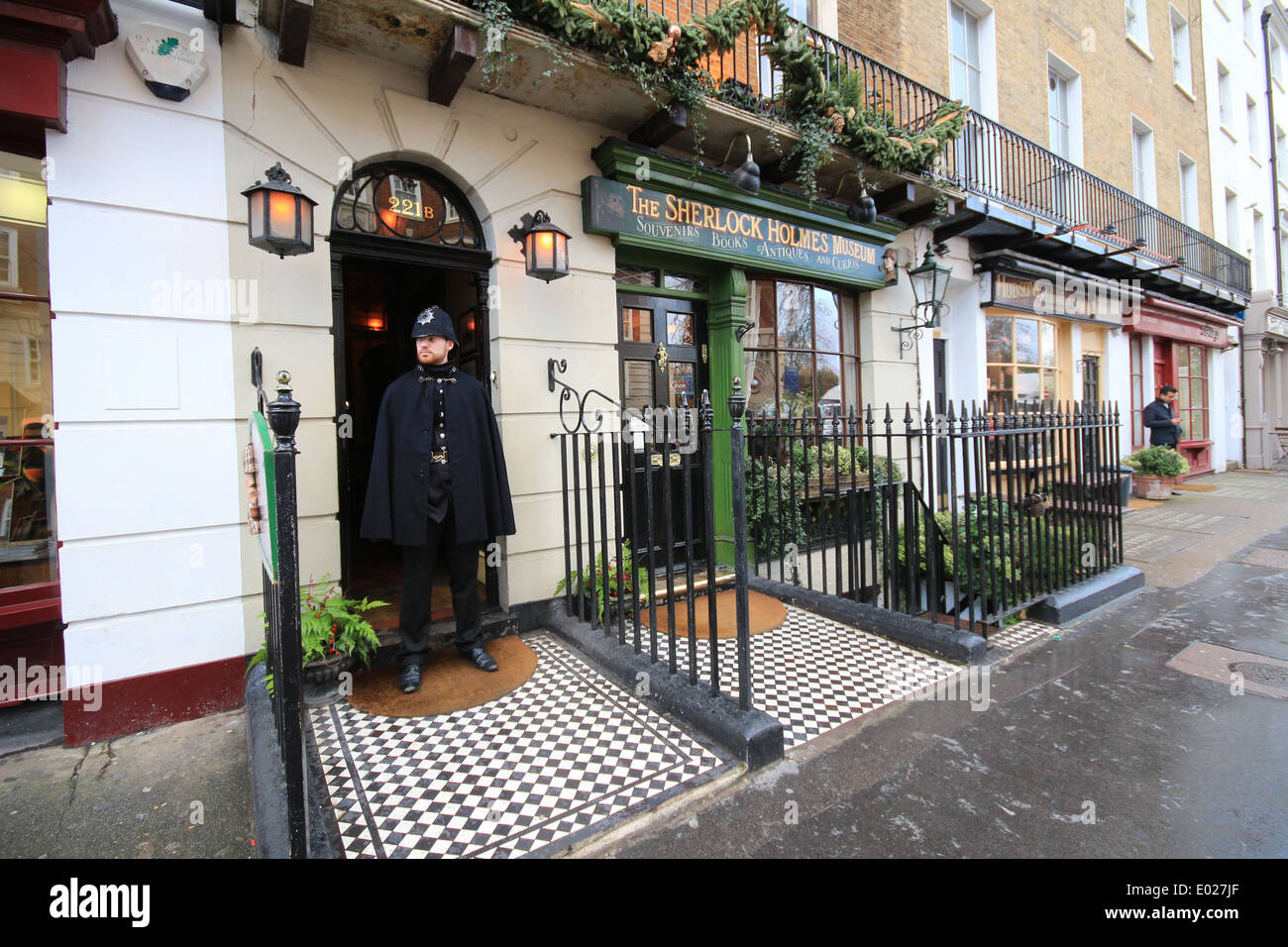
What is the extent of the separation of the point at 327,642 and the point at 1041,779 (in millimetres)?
3647

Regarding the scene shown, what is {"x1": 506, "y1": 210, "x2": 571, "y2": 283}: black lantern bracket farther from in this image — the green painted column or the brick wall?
the brick wall

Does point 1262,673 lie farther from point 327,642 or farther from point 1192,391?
point 1192,391

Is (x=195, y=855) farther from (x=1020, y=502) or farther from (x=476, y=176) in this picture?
(x=1020, y=502)

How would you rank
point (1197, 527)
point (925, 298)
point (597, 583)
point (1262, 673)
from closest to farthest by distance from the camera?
point (1262, 673) → point (597, 583) → point (925, 298) → point (1197, 527)

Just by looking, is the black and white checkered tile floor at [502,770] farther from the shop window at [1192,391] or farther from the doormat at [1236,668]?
the shop window at [1192,391]

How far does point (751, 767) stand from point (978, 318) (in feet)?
26.0

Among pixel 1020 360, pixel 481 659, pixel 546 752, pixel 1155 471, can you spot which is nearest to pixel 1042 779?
pixel 546 752

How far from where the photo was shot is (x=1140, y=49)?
12266 millimetres

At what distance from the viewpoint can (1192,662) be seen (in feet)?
12.6

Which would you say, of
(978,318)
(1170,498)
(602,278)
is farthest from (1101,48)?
(602,278)

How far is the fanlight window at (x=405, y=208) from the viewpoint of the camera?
3.96m

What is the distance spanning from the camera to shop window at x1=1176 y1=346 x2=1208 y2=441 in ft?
44.6

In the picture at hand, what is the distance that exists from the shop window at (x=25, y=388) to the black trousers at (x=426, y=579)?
1880 millimetres

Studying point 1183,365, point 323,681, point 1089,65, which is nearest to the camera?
point 323,681
